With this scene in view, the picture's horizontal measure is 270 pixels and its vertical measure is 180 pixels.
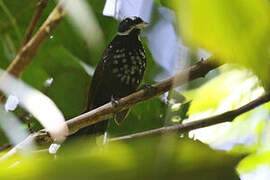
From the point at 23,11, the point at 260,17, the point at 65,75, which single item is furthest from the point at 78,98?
the point at 260,17

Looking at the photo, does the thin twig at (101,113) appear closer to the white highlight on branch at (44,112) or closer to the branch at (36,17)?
the white highlight on branch at (44,112)

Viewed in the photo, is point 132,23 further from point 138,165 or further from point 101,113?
point 138,165

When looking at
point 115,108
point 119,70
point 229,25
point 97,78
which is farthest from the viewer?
point 119,70

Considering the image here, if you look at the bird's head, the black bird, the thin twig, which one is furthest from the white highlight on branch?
the black bird

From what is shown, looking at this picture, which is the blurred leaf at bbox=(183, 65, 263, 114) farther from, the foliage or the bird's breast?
the bird's breast

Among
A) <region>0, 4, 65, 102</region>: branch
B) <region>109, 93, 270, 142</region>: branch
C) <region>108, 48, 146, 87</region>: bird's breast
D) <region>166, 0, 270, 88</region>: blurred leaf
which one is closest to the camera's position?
<region>166, 0, 270, 88</region>: blurred leaf

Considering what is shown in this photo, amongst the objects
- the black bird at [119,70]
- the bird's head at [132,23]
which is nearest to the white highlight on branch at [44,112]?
the bird's head at [132,23]

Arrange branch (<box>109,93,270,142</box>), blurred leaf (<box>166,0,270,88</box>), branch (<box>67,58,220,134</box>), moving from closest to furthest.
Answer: blurred leaf (<box>166,0,270,88</box>) < branch (<box>109,93,270,142</box>) < branch (<box>67,58,220,134</box>)

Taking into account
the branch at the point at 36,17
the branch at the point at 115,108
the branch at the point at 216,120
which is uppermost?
the branch at the point at 36,17

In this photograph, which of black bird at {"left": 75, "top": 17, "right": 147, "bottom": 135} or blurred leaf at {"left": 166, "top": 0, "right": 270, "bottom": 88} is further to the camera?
black bird at {"left": 75, "top": 17, "right": 147, "bottom": 135}

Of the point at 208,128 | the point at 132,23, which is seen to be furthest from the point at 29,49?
the point at 208,128

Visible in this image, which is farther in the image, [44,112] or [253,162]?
[44,112]

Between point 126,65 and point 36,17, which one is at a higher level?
point 36,17

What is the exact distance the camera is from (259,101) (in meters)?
0.22
